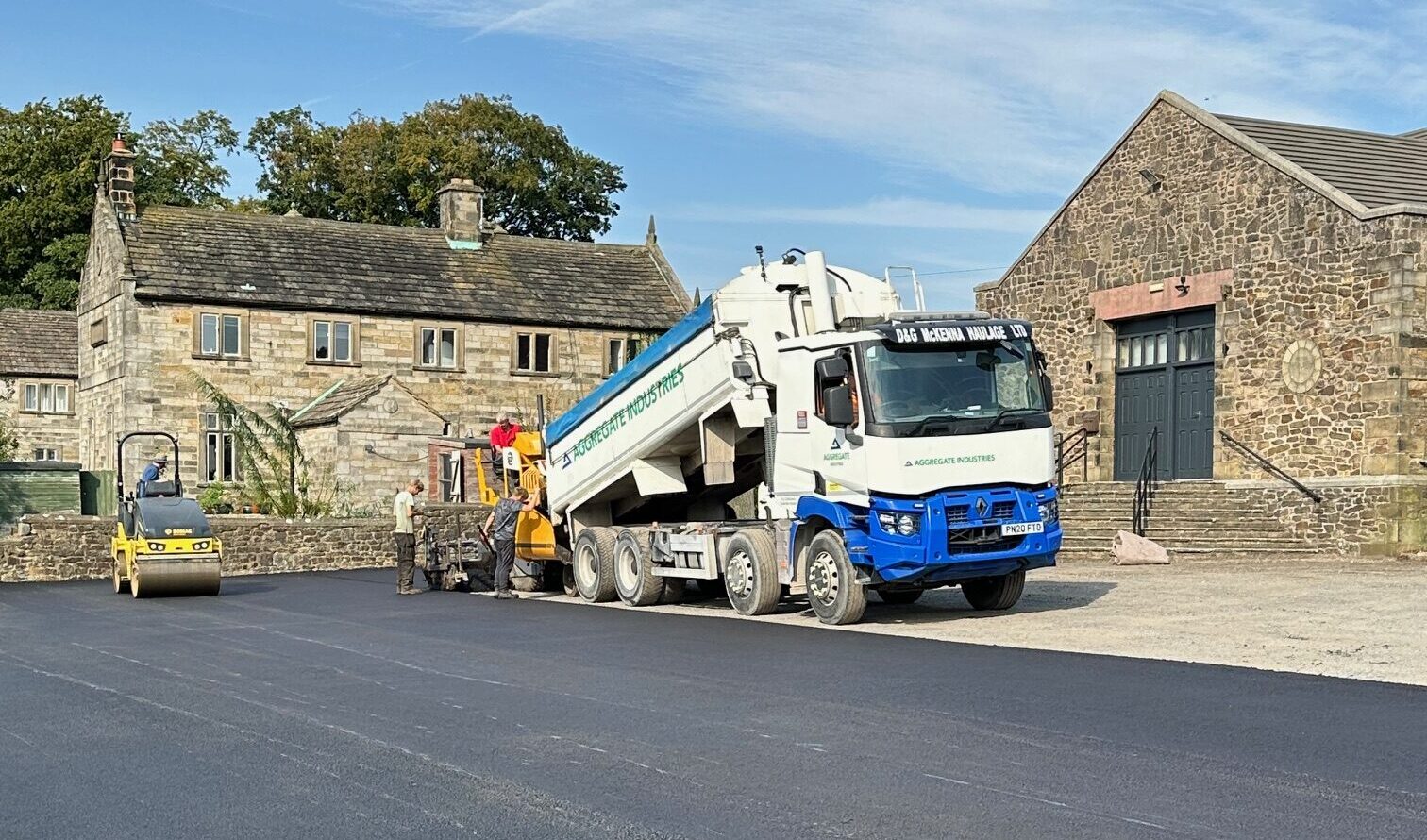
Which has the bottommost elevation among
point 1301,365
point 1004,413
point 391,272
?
point 1004,413

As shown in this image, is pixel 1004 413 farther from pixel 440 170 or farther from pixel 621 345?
pixel 440 170

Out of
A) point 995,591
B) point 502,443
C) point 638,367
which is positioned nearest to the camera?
point 995,591

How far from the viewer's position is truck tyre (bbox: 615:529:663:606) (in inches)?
826

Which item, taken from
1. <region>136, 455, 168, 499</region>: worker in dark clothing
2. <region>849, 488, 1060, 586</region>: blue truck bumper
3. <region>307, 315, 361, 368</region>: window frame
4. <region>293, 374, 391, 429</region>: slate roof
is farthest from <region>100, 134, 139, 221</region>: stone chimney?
<region>849, 488, 1060, 586</region>: blue truck bumper

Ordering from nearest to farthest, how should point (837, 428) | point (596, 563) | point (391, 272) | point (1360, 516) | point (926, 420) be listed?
1. point (926, 420)
2. point (837, 428)
3. point (596, 563)
4. point (1360, 516)
5. point (391, 272)

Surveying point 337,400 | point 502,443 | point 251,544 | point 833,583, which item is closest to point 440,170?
point 337,400

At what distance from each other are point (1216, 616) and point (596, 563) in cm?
817

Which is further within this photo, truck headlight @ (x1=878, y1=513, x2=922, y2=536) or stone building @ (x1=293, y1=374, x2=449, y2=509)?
stone building @ (x1=293, y1=374, x2=449, y2=509)

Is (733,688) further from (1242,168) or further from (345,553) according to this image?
(345,553)

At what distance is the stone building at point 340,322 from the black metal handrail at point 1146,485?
19.4 metres

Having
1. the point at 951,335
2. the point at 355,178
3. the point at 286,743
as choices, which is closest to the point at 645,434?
the point at 951,335

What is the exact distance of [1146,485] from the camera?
2870 cm

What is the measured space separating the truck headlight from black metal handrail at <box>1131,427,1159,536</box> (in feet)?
39.0

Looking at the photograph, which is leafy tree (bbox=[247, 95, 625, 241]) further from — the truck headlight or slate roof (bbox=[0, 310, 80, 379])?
the truck headlight
